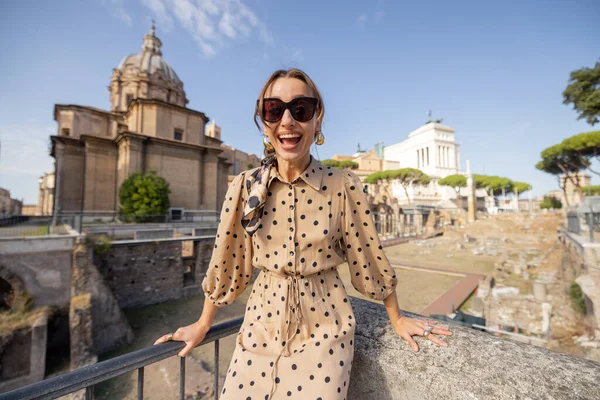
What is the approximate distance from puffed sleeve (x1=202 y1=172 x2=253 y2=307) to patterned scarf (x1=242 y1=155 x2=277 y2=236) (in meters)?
0.11

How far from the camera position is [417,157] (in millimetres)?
71438

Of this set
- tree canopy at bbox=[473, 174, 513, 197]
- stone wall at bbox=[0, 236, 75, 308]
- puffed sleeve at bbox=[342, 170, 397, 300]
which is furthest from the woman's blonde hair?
tree canopy at bbox=[473, 174, 513, 197]

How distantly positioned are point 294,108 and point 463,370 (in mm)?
1558

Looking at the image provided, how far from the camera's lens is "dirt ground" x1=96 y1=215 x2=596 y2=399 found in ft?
23.1

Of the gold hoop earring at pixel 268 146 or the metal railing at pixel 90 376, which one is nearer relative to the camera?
the metal railing at pixel 90 376

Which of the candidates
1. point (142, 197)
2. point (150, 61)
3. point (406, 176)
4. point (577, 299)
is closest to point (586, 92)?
point (577, 299)

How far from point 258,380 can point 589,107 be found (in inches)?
768

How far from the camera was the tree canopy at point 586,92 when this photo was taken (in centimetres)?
1230

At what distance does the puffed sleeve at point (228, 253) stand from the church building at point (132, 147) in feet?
76.2

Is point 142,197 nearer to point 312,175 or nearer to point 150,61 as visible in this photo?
point 150,61

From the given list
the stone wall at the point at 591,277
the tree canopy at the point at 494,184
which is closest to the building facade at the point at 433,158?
the tree canopy at the point at 494,184

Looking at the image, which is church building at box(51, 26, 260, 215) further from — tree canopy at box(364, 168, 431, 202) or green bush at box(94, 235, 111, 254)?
tree canopy at box(364, 168, 431, 202)

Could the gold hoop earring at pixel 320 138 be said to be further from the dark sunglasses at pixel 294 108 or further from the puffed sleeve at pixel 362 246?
the puffed sleeve at pixel 362 246

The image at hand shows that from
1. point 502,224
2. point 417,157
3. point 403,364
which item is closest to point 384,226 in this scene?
point 502,224
